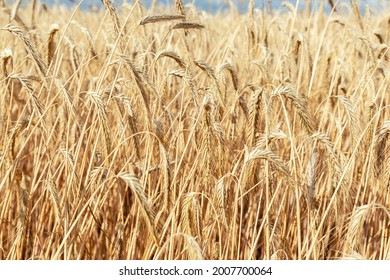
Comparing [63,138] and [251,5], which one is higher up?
[251,5]

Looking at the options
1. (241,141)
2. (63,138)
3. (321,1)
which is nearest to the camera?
(63,138)

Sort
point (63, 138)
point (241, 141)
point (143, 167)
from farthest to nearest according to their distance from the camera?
point (241, 141) < point (63, 138) < point (143, 167)

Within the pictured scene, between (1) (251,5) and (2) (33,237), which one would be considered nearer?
(2) (33,237)

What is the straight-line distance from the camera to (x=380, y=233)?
2.27m

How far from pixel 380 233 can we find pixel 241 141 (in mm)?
734

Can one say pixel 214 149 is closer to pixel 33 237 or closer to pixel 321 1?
pixel 33 237

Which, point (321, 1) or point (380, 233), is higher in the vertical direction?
point (321, 1)

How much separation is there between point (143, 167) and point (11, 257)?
22.1 inches

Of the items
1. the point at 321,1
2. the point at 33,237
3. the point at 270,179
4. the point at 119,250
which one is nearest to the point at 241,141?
the point at 270,179

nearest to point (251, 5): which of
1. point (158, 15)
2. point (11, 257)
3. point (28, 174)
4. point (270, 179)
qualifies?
point (158, 15)

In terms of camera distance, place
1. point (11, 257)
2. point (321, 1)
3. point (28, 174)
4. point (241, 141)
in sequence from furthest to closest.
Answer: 1. point (321, 1)
2. point (28, 174)
3. point (241, 141)
4. point (11, 257)

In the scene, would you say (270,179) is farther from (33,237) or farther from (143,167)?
(33,237)

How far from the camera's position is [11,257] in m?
1.88

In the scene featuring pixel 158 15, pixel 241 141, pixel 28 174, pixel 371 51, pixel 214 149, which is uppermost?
pixel 158 15
